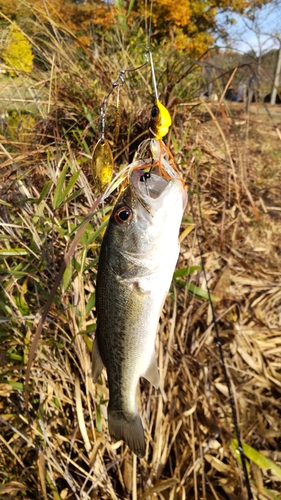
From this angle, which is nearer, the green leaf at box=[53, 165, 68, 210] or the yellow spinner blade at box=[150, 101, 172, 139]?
the yellow spinner blade at box=[150, 101, 172, 139]

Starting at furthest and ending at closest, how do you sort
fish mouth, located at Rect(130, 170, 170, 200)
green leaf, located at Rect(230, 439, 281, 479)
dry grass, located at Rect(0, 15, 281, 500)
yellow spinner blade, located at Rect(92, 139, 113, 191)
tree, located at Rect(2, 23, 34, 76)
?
1. tree, located at Rect(2, 23, 34, 76)
2. green leaf, located at Rect(230, 439, 281, 479)
3. dry grass, located at Rect(0, 15, 281, 500)
4. yellow spinner blade, located at Rect(92, 139, 113, 191)
5. fish mouth, located at Rect(130, 170, 170, 200)

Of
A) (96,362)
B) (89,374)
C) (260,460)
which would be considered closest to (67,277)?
(89,374)

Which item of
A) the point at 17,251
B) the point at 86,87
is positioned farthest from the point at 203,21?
the point at 17,251

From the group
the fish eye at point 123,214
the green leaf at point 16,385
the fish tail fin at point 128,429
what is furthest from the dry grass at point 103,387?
the fish eye at point 123,214

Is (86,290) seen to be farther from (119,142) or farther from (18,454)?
(119,142)

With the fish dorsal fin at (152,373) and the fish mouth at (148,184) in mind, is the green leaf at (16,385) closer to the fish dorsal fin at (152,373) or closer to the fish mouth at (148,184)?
the fish dorsal fin at (152,373)

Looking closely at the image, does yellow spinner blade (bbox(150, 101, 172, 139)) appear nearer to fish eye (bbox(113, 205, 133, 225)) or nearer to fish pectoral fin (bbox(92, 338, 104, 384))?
fish eye (bbox(113, 205, 133, 225))

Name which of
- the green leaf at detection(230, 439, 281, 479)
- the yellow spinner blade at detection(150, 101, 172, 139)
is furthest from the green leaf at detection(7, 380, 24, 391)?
the yellow spinner blade at detection(150, 101, 172, 139)
